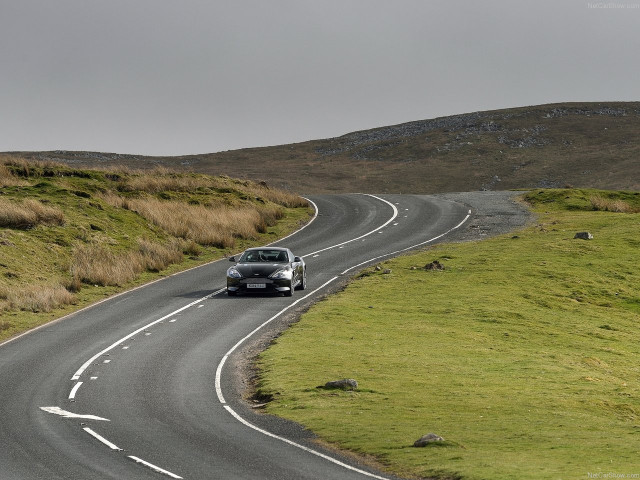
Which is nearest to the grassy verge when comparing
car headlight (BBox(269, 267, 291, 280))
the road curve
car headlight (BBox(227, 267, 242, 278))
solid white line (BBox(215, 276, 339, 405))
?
solid white line (BBox(215, 276, 339, 405))

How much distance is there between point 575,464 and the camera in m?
15.3

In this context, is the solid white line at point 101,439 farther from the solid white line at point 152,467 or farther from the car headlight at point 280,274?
the car headlight at point 280,274

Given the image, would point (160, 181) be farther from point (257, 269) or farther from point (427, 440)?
point (427, 440)

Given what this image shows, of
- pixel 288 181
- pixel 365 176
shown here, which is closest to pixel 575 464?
pixel 288 181

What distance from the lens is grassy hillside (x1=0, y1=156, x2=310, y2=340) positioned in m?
38.1

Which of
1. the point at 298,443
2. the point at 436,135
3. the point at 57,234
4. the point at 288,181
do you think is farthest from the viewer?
the point at 436,135

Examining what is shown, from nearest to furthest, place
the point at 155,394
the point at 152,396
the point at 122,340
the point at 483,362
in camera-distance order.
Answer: the point at 152,396 < the point at 155,394 < the point at 483,362 < the point at 122,340

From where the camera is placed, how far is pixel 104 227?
4875 centimetres

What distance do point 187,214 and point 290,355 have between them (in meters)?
30.7

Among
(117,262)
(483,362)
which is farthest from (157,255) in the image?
(483,362)

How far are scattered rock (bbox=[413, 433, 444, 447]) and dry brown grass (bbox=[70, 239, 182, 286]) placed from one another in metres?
25.1

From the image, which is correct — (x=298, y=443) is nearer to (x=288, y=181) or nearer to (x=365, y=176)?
(x=288, y=181)

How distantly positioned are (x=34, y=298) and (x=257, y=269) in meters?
8.59

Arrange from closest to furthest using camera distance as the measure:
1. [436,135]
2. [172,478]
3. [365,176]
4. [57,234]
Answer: [172,478]
[57,234]
[365,176]
[436,135]
